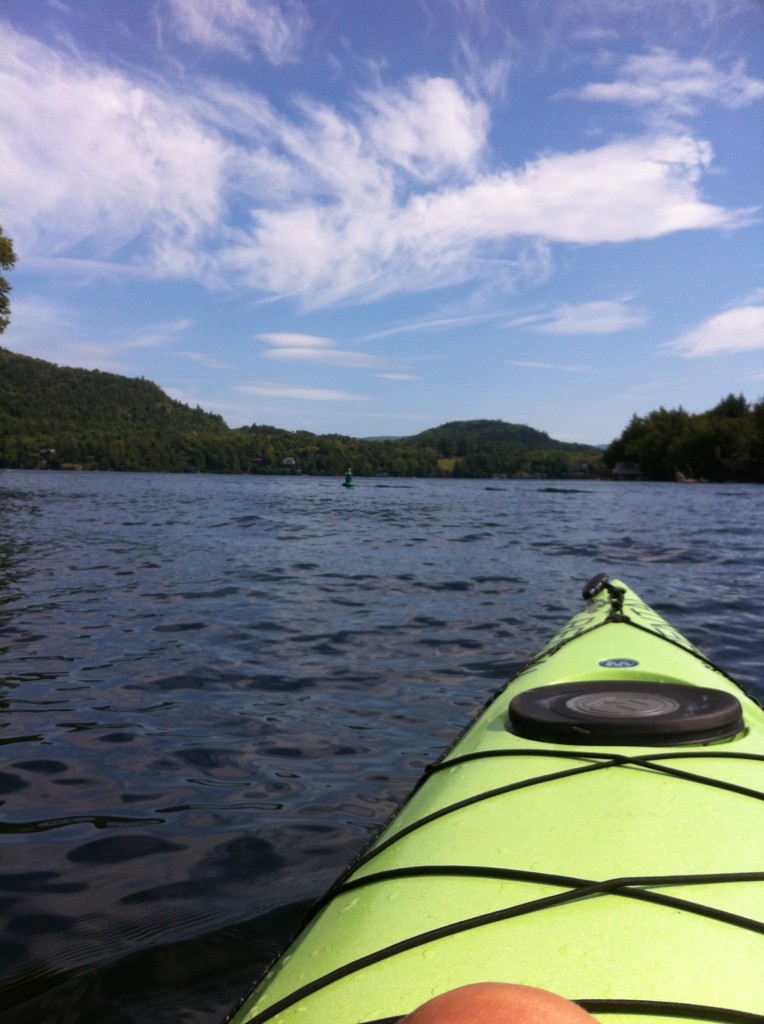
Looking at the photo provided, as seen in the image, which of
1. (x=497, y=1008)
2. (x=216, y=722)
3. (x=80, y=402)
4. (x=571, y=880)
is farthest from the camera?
(x=80, y=402)

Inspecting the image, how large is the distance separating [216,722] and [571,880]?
3296mm

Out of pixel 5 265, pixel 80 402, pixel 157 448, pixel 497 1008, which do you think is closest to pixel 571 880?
pixel 497 1008

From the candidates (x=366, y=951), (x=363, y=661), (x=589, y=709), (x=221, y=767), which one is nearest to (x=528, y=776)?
(x=589, y=709)

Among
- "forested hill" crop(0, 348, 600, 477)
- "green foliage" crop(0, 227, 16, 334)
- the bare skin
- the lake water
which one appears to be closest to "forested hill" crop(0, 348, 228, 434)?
"forested hill" crop(0, 348, 600, 477)

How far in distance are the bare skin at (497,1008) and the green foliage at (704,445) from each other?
86.8 meters

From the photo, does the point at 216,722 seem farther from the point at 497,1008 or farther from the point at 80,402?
the point at 80,402

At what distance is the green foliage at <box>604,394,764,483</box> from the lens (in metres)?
81.3

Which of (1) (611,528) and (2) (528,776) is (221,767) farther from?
(1) (611,528)

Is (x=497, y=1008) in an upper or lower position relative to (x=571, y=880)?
upper

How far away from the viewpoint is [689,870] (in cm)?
175

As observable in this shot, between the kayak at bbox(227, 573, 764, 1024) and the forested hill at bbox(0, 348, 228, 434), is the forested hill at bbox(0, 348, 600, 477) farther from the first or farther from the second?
the kayak at bbox(227, 573, 764, 1024)

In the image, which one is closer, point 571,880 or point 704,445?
point 571,880

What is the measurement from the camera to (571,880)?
1721mm

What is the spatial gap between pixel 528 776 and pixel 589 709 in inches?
18.5
